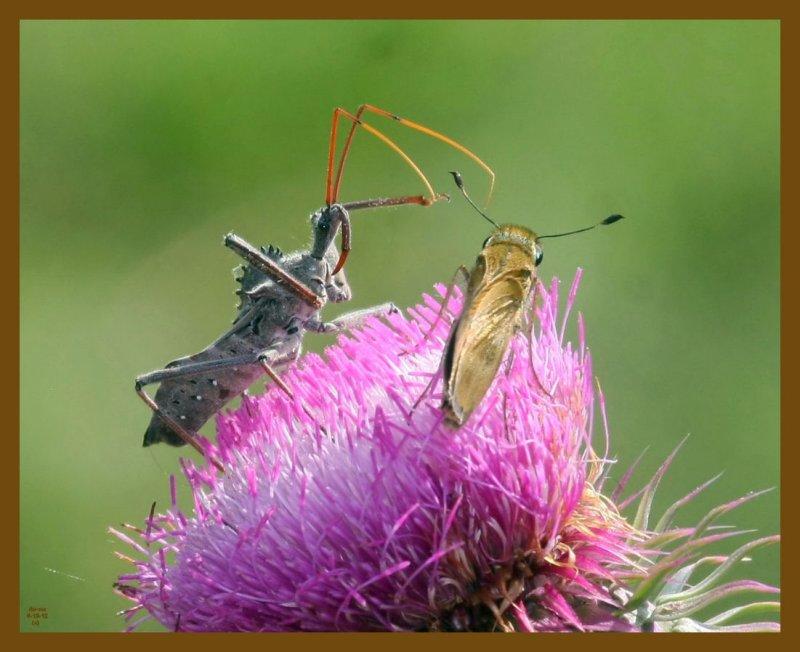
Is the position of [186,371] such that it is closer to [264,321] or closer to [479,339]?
[264,321]

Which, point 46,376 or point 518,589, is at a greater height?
point 46,376

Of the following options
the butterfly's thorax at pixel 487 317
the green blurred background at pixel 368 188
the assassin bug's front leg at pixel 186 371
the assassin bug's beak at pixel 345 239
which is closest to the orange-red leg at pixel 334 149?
the assassin bug's beak at pixel 345 239

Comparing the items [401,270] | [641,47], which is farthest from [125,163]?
[641,47]

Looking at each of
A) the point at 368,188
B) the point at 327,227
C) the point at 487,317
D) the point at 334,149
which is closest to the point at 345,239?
the point at 327,227

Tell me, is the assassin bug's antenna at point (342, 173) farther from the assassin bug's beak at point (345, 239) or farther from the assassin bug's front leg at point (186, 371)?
the assassin bug's front leg at point (186, 371)

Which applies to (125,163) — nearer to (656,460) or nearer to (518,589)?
(656,460)

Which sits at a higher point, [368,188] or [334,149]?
[368,188]
